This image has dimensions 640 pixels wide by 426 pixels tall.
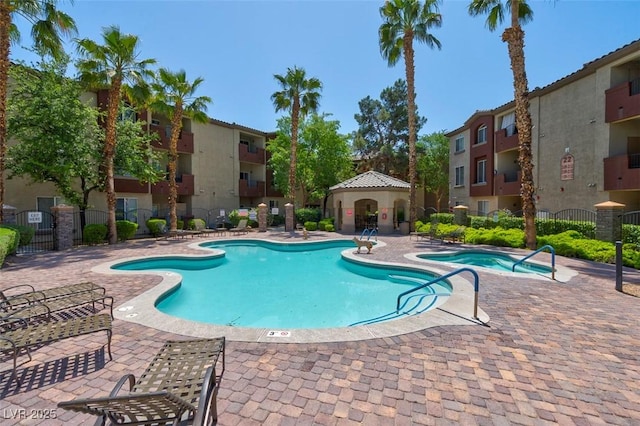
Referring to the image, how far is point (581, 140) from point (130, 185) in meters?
30.5

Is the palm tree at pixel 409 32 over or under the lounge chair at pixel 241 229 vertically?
over

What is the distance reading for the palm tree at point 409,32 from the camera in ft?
69.6

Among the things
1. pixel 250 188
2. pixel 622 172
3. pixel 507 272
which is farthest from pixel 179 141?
pixel 622 172

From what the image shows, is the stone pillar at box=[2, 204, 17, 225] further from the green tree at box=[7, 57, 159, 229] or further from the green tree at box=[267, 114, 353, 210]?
the green tree at box=[267, 114, 353, 210]

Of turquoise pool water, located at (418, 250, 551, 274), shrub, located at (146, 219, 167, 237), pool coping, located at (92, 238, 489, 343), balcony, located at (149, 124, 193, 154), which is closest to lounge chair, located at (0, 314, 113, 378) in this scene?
pool coping, located at (92, 238, 489, 343)

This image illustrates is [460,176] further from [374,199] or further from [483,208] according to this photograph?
[374,199]

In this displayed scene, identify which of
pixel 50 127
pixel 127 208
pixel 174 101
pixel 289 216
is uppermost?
pixel 174 101

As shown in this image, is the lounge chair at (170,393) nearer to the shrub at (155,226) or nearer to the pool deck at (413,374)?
the pool deck at (413,374)

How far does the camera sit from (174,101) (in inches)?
820

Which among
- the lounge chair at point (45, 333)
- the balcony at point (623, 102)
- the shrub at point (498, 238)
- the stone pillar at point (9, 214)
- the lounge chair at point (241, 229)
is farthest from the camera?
the lounge chair at point (241, 229)

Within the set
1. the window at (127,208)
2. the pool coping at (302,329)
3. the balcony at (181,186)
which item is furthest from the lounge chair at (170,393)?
the balcony at (181,186)

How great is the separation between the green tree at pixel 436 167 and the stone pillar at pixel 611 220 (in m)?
23.0

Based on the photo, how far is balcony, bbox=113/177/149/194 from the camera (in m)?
21.9

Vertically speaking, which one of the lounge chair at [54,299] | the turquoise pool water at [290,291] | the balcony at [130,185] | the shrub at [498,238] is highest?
the balcony at [130,185]
